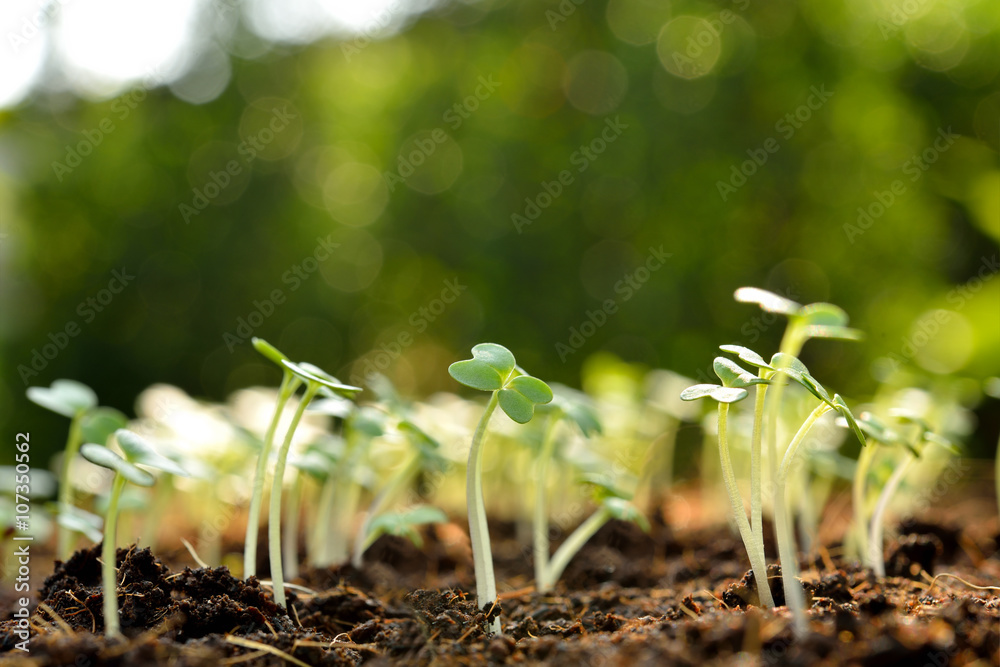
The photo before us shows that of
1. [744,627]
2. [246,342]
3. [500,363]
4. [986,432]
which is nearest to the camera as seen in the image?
[744,627]

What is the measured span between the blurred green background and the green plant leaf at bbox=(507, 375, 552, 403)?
8.50 feet

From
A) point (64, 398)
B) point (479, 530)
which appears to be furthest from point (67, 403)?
point (479, 530)

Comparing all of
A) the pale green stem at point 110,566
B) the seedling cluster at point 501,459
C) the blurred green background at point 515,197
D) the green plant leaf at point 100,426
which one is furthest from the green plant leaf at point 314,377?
the blurred green background at point 515,197

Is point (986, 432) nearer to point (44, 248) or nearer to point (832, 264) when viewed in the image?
point (832, 264)

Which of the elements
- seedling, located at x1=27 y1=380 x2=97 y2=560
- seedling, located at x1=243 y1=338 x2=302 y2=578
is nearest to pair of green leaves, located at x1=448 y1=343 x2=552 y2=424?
seedling, located at x1=243 y1=338 x2=302 y2=578

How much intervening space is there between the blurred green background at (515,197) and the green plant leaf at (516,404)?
262cm

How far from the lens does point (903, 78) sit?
12.2ft

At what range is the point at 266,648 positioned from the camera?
97cm

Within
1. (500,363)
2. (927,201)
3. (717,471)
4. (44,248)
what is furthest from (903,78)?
(44,248)

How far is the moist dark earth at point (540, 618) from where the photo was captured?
88 centimetres

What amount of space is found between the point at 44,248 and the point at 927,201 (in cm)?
588

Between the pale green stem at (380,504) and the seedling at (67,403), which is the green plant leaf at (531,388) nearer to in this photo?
the pale green stem at (380,504)

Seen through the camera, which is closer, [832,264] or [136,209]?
[832,264]

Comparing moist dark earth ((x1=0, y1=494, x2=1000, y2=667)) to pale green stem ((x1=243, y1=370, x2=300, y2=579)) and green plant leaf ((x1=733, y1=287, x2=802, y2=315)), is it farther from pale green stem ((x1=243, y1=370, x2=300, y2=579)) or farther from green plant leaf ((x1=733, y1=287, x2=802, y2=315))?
green plant leaf ((x1=733, y1=287, x2=802, y2=315))
